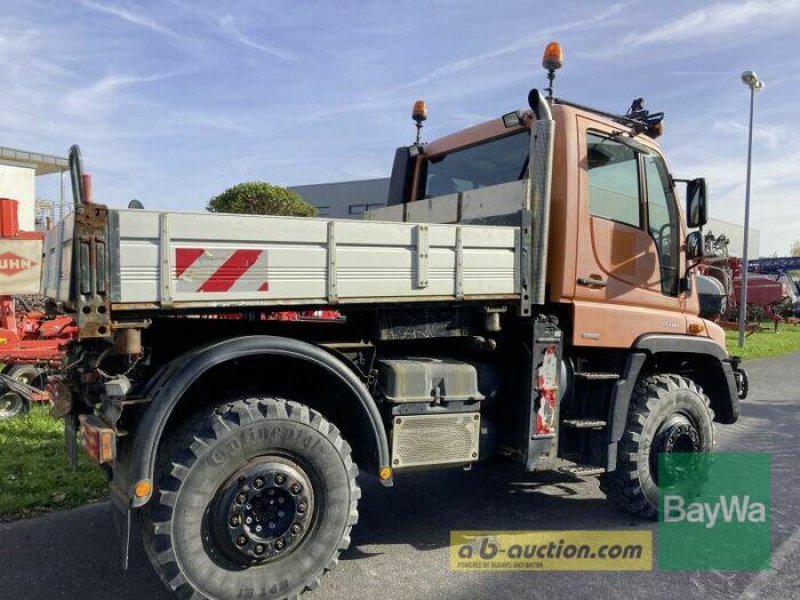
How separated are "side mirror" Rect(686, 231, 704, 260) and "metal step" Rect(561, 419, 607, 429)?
160 centimetres

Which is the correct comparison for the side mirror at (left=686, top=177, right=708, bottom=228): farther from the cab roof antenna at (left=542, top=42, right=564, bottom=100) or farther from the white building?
the white building

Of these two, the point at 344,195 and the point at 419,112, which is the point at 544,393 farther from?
the point at 344,195

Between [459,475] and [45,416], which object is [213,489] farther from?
[45,416]

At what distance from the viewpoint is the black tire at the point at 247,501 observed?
312 centimetres

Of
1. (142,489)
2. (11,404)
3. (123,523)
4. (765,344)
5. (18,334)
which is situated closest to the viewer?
(142,489)

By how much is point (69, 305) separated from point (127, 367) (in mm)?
423

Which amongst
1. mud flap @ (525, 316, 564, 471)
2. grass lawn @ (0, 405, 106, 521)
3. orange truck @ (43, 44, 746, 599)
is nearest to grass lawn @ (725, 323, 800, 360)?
orange truck @ (43, 44, 746, 599)

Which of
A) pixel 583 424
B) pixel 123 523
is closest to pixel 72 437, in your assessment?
pixel 123 523

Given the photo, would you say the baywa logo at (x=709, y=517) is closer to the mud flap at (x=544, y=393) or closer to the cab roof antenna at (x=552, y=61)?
the mud flap at (x=544, y=393)

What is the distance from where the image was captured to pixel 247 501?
3.26 metres

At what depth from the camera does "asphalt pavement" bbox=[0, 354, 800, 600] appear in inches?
141

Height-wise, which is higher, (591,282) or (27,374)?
(591,282)

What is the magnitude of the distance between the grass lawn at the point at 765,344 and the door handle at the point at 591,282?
42.8ft

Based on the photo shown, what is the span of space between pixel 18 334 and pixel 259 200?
1424cm
